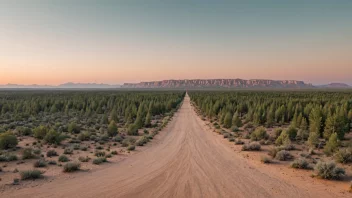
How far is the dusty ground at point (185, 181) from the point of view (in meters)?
10.6

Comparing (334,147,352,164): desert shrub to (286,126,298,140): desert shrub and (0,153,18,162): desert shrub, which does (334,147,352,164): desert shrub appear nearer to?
(286,126,298,140): desert shrub

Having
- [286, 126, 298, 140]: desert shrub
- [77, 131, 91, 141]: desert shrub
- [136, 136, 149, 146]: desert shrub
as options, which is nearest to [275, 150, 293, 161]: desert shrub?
[286, 126, 298, 140]: desert shrub

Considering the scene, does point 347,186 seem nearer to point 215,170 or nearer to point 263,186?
point 263,186

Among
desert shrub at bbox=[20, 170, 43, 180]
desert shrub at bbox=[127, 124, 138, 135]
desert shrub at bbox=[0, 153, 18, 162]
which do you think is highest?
desert shrub at bbox=[20, 170, 43, 180]

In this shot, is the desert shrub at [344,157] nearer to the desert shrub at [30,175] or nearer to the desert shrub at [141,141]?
the desert shrub at [141,141]

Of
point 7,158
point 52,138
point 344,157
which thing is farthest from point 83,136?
point 344,157

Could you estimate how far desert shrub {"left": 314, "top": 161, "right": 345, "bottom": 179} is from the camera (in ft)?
40.1

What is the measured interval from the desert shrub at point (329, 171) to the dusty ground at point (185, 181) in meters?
0.68

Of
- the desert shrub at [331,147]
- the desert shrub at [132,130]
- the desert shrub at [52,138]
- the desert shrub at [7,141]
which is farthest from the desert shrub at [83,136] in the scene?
the desert shrub at [331,147]

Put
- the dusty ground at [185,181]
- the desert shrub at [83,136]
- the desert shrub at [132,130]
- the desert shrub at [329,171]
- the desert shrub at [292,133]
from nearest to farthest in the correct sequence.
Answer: the dusty ground at [185,181]
the desert shrub at [329,171]
the desert shrub at [292,133]
the desert shrub at [83,136]
the desert shrub at [132,130]

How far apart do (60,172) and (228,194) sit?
979cm

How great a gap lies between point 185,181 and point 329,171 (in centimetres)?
788

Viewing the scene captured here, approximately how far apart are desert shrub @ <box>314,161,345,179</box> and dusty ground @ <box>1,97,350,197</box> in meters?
0.68

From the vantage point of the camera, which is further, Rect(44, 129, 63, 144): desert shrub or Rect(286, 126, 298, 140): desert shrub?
Rect(286, 126, 298, 140): desert shrub
